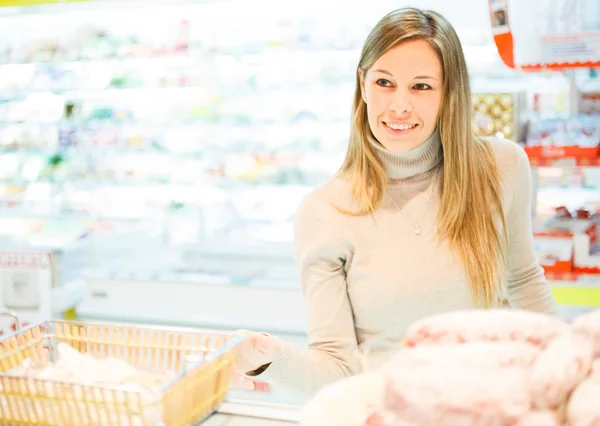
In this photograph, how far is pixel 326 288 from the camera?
1.74 meters

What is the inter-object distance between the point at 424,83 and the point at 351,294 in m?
0.53

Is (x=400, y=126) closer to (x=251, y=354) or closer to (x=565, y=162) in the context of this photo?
(x=251, y=354)

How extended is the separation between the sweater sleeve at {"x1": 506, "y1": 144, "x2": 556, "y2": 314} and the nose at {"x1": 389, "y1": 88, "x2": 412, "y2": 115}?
0.38 metres

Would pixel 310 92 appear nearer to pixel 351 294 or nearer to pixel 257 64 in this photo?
Answer: pixel 257 64

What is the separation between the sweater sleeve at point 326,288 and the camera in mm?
1722

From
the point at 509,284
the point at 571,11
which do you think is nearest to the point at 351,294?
the point at 509,284

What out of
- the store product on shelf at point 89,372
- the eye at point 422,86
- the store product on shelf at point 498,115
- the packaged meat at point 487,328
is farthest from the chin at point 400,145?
the store product on shelf at point 498,115

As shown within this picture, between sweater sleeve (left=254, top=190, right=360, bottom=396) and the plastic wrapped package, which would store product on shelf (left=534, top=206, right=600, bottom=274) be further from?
the plastic wrapped package

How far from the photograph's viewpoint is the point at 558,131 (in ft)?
10.6

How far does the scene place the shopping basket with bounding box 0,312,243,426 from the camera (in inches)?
46.7

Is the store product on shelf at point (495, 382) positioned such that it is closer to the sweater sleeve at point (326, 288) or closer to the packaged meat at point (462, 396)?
the packaged meat at point (462, 396)

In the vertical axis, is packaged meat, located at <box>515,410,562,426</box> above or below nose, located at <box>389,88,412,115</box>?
below

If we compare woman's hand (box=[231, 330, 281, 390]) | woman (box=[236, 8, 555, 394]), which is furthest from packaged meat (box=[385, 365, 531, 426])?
woman (box=[236, 8, 555, 394])

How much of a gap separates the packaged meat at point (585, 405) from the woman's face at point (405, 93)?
1038 millimetres
